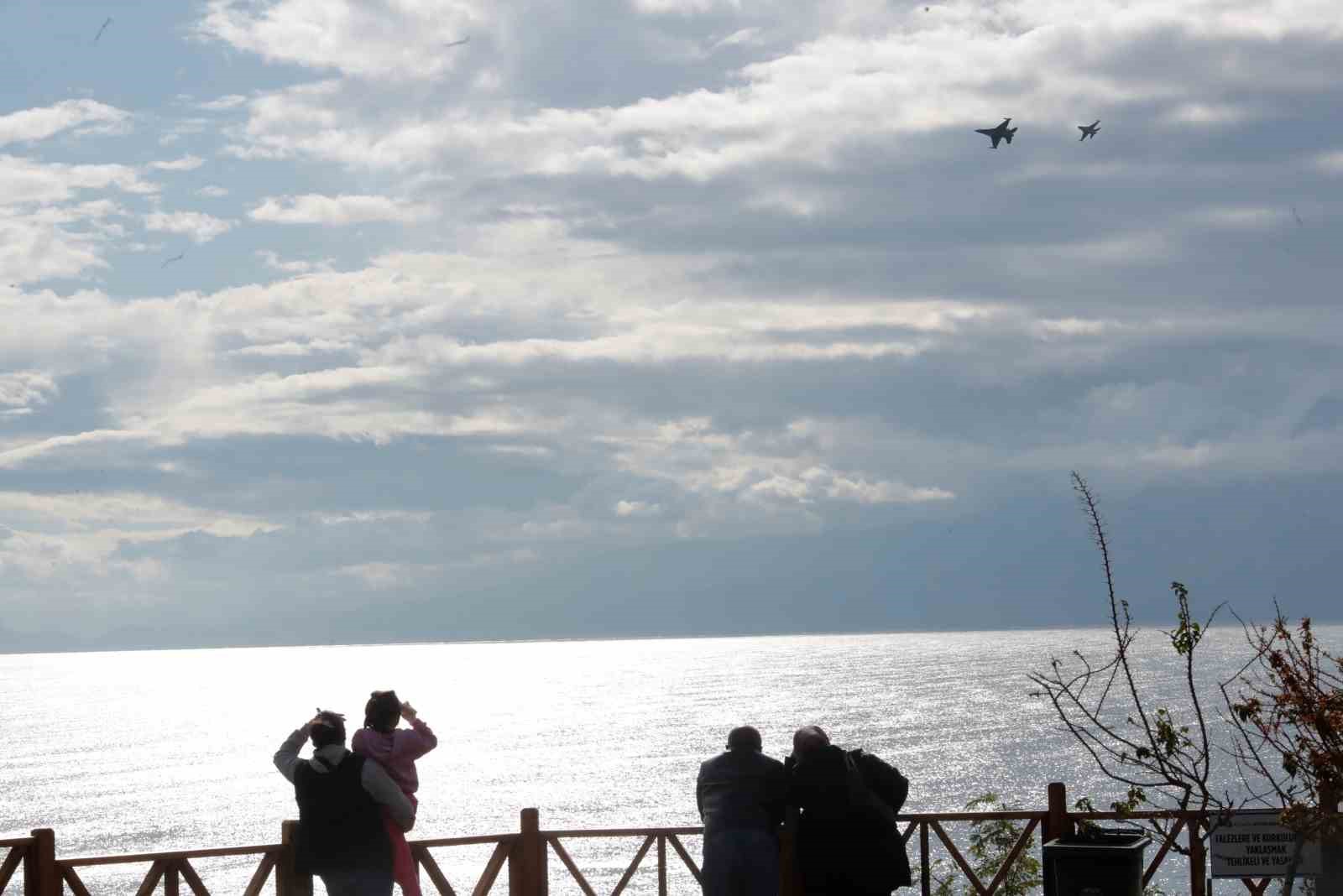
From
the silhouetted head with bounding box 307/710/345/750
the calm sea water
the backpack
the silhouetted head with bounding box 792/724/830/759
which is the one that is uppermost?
the silhouetted head with bounding box 307/710/345/750

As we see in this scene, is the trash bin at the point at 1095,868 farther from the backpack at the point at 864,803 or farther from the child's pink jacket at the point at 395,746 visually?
the child's pink jacket at the point at 395,746

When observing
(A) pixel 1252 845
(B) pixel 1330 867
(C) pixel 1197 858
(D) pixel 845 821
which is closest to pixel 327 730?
(D) pixel 845 821

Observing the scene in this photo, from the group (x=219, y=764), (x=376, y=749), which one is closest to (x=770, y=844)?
(x=376, y=749)

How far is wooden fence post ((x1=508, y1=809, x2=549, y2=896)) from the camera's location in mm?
10234

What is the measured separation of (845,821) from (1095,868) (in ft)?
6.60

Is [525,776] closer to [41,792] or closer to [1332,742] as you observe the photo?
[41,792]

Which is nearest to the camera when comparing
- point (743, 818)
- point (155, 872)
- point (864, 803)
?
point (864, 803)

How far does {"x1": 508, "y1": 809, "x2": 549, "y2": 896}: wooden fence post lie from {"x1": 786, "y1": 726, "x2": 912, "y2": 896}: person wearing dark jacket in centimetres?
205

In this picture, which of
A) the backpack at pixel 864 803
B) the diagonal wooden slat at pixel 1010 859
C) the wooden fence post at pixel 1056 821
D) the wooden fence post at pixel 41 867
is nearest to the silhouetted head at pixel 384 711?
the wooden fence post at pixel 41 867

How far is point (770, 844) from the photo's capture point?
9.09 metres

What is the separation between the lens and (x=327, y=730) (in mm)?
8336

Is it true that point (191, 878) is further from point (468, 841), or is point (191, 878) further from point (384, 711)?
point (384, 711)

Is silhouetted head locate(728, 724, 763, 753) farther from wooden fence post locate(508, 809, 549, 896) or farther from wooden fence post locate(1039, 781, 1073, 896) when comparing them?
wooden fence post locate(1039, 781, 1073, 896)

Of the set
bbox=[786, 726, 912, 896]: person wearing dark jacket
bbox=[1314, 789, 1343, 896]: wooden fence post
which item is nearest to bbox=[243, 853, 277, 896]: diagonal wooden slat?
bbox=[786, 726, 912, 896]: person wearing dark jacket
